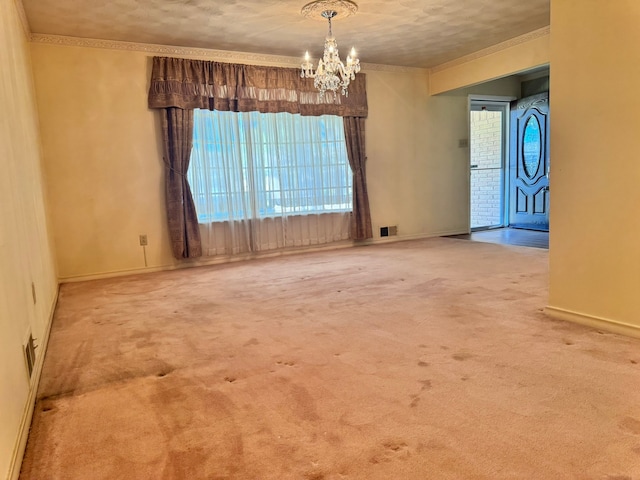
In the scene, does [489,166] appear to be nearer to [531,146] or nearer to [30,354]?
[531,146]

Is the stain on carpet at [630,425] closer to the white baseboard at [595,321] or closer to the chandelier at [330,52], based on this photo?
the white baseboard at [595,321]

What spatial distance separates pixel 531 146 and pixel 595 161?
17.3ft

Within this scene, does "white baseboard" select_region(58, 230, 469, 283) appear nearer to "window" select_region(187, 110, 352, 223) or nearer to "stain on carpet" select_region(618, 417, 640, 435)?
"window" select_region(187, 110, 352, 223)

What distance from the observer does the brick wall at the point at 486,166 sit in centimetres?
801

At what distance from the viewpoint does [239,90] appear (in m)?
5.27

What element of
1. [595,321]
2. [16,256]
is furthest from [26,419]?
[595,321]

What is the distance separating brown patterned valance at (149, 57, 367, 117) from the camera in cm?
492

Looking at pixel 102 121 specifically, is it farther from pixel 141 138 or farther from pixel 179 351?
pixel 179 351

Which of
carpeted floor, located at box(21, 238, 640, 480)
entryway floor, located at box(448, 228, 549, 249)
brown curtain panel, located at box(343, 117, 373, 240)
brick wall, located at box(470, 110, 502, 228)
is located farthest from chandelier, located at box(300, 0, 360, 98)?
brick wall, located at box(470, 110, 502, 228)

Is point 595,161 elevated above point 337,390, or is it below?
above

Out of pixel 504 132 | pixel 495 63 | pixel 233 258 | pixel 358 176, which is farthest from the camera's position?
pixel 504 132

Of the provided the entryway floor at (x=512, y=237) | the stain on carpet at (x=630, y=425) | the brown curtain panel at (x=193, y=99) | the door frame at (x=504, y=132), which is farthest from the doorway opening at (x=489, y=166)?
the stain on carpet at (x=630, y=425)

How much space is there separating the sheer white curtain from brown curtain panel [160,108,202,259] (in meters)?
0.12

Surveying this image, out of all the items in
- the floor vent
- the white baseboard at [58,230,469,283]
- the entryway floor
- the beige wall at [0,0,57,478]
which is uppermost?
the beige wall at [0,0,57,478]
